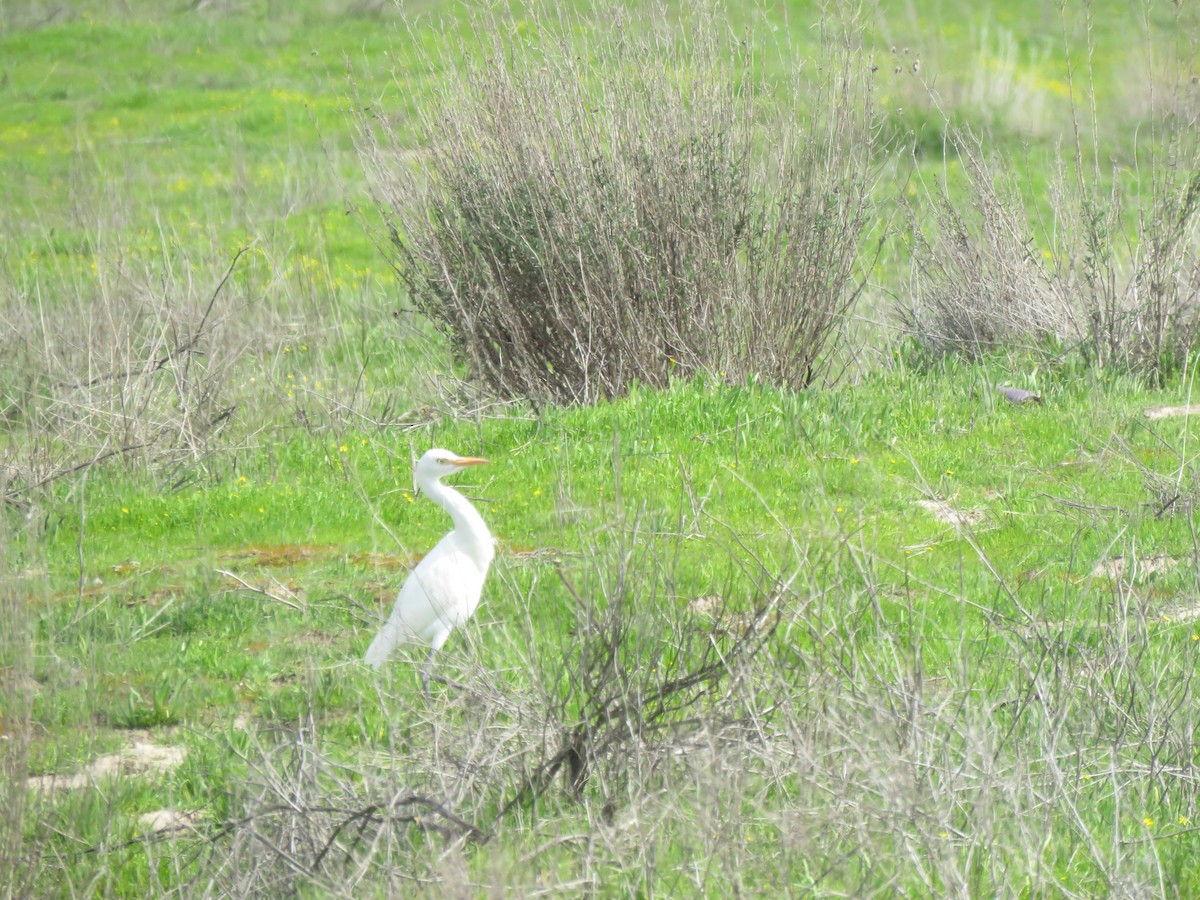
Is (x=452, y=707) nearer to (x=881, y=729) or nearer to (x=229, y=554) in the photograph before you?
(x=881, y=729)

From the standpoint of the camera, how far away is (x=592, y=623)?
3.34 metres

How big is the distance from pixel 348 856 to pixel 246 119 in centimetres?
1540

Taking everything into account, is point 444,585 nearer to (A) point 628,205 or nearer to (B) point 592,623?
(B) point 592,623

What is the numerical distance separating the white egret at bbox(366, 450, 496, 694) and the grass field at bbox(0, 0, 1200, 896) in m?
0.11

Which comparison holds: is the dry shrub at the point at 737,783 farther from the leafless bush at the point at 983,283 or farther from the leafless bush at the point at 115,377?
the leafless bush at the point at 983,283

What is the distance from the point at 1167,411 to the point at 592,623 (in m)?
4.27

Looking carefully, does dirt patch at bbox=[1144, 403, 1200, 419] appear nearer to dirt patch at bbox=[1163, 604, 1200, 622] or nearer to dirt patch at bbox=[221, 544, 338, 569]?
→ dirt patch at bbox=[1163, 604, 1200, 622]

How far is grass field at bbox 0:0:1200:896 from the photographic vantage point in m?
2.98

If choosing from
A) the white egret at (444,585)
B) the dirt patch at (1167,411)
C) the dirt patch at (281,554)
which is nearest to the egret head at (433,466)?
the white egret at (444,585)

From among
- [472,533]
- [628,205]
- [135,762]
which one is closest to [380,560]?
[472,533]

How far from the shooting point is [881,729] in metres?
2.83

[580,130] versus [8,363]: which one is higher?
[580,130]

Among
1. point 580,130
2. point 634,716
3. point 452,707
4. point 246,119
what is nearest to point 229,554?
point 452,707

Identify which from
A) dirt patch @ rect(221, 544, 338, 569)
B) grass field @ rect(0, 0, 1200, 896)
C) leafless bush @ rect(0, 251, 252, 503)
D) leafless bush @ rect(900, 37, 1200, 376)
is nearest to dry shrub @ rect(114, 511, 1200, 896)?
grass field @ rect(0, 0, 1200, 896)
